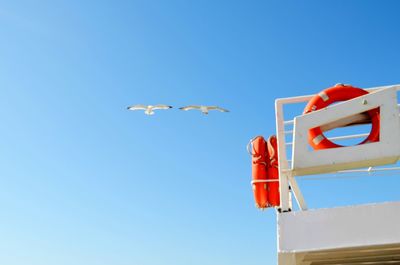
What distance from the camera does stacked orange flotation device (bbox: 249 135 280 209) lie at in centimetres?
511

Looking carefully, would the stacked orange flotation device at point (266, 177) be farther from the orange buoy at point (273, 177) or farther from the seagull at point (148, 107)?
the seagull at point (148, 107)

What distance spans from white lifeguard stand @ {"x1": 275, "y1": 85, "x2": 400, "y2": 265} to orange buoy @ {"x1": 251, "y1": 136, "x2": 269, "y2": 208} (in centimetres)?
48

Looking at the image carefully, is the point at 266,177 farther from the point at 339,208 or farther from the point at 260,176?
the point at 339,208

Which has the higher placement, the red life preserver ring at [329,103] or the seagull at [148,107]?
the seagull at [148,107]

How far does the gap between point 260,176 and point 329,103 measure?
1044mm

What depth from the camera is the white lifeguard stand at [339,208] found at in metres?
4.18

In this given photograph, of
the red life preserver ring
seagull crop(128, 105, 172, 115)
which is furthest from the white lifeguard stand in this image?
seagull crop(128, 105, 172, 115)

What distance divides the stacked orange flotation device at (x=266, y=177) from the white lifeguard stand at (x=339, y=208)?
0.43 meters

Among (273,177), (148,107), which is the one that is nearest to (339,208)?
(273,177)

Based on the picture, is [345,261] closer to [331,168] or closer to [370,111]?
[331,168]

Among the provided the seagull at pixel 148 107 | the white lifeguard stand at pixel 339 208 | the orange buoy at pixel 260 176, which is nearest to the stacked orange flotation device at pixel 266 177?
the orange buoy at pixel 260 176

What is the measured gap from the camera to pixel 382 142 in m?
4.32

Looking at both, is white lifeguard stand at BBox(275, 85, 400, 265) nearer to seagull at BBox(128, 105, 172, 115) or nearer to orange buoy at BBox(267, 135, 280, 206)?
orange buoy at BBox(267, 135, 280, 206)

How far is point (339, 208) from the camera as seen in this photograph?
4.28 meters
